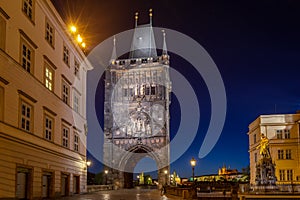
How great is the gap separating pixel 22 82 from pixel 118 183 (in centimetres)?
6494

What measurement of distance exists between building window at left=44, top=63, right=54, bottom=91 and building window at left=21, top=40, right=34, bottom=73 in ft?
9.56

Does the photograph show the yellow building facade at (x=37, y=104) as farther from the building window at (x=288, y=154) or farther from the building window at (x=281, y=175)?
the building window at (x=288, y=154)

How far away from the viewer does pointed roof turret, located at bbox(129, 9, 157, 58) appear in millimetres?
94062

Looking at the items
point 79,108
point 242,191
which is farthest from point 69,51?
point 242,191

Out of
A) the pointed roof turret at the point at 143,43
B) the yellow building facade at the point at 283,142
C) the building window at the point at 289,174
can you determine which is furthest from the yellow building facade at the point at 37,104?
the pointed roof turret at the point at 143,43

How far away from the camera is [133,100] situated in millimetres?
88500

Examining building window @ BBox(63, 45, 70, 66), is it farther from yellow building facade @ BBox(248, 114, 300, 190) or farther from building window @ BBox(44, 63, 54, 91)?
yellow building facade @ BBox(248, 114, 300, 190)

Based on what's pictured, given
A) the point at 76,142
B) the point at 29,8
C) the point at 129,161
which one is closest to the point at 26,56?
the point at 29,8

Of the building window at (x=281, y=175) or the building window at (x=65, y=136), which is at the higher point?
the building window at (x=65, y=136)

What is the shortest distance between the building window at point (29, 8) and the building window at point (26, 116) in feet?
16.5

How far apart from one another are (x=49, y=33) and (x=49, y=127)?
6.34m

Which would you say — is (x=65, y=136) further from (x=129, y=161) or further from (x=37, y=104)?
(x=129, y=161)

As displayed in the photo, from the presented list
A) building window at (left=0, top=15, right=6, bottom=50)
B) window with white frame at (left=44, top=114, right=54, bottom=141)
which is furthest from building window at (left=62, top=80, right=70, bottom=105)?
building window at (left=0, top=15, right=6, bottom=50)

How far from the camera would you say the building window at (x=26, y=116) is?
22.1 meters
